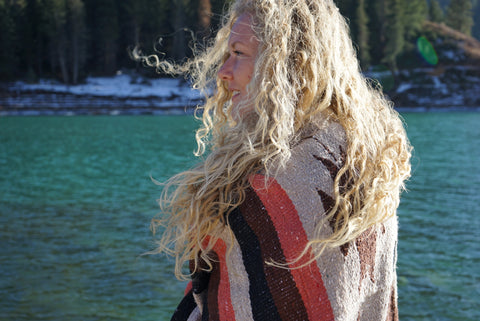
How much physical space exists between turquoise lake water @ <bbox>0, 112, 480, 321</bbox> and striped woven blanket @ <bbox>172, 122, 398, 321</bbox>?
0.47 metres

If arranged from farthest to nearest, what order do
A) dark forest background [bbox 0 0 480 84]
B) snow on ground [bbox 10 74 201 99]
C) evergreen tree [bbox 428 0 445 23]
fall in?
evergreen tree [bbox 428 0 445 23] < dark forest background [bbox 0 0 480 84] < snow on ground [bbox 10 74 201 99]

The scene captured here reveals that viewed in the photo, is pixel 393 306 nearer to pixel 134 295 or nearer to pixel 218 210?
pixel 218 210

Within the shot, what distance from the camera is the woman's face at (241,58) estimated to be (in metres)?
1.54

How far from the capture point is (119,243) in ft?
24.5

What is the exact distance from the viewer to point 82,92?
176 ft

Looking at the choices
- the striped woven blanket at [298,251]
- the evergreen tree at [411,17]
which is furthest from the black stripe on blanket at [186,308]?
the evergreen tree at [411,17]

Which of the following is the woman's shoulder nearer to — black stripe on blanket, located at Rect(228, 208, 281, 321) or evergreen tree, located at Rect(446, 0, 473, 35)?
black stripe on blanket, located at Rect(228, 208, 281, 321)

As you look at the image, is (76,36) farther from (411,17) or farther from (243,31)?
(243,31)

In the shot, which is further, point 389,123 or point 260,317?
point 389,123

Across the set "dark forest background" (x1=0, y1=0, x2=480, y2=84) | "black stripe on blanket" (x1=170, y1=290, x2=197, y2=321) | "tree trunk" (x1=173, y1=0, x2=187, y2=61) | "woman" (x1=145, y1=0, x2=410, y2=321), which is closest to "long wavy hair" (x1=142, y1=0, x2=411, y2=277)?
"woman" (x1=145, y1=0, x2=410, y2=321)

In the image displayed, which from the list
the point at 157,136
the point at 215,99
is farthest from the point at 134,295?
the point at 157,136

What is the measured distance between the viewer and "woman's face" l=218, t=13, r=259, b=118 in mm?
1544

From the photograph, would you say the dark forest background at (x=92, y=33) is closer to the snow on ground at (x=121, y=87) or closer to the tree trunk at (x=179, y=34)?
the tree trunk at (x=179, y=34)

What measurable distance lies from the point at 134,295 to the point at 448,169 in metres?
12.2
